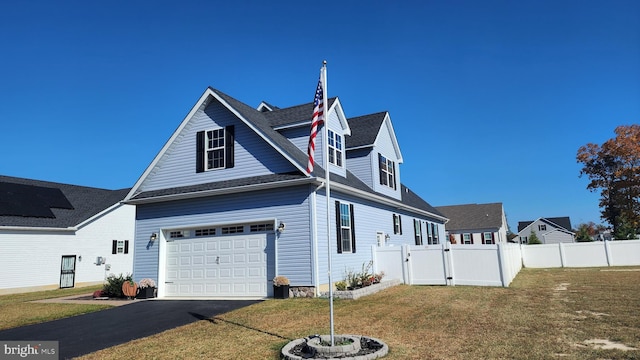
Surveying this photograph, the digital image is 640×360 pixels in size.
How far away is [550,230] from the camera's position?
63.4 meters

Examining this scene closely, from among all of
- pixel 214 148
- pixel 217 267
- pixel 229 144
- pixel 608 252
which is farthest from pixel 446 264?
pixel 608 252

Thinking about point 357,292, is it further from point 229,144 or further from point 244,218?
point 229,144

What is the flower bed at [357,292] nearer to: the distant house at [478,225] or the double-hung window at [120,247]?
the double-hung window at [120,247]

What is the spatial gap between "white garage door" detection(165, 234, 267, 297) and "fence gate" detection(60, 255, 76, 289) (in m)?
13.1

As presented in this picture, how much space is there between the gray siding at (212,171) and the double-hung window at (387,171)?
7.70 m

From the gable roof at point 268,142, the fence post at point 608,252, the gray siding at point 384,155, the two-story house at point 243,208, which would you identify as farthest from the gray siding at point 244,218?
the fence post at point 608,252

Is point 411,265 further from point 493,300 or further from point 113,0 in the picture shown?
point 113,0

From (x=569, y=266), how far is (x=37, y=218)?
106ft

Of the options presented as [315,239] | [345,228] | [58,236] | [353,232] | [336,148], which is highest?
[336,148]

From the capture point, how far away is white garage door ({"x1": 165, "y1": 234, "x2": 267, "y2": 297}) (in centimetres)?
1349

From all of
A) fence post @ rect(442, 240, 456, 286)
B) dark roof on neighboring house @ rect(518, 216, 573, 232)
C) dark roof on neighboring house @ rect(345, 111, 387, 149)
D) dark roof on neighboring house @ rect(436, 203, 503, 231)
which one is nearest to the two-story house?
dark roof on neighboring house @ rect(345, 111, 387, 149)

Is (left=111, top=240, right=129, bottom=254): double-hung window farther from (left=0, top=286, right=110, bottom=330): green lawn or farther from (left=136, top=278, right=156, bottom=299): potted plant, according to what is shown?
(left=136, top=278, right=156, bottom=299): potted plant

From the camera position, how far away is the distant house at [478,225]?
47.4m

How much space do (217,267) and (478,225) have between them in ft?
135
